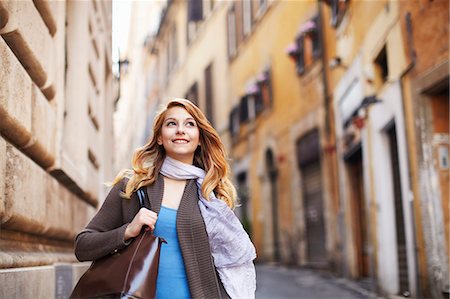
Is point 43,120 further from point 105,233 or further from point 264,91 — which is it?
point 264,91

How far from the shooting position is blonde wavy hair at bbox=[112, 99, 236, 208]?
9.04 ft

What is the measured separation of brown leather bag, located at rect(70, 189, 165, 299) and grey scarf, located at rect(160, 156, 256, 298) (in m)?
0.27

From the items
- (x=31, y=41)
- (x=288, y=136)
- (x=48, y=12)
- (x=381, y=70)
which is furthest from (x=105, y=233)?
(x=288, y=136)

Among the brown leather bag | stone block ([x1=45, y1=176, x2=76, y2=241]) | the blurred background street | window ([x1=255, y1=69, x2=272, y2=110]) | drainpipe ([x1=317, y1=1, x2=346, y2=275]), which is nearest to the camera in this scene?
the brown leather bag

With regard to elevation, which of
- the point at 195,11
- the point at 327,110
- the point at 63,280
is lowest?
the point at 63,280

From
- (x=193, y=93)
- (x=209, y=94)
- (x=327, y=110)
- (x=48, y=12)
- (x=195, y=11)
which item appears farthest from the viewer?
(x=193, y=93)

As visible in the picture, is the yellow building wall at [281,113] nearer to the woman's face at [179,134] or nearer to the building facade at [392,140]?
the building facade at [392,140]

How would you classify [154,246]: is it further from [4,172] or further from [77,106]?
[77,106]

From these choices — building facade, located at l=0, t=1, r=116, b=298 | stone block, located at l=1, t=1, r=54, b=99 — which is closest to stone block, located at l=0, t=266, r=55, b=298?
building facade, located at l=0, t=1, r=116, b=298

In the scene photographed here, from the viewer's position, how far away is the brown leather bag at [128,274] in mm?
2309

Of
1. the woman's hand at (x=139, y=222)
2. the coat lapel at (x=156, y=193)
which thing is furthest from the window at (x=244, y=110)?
the woman's hand at (x=139, y=222)

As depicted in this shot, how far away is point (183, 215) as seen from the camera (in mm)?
2635

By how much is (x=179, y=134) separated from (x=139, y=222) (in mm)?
468

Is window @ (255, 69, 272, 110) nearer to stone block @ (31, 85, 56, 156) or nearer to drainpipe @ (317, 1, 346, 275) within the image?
drainpipe @ (317, 1, 346, 275)
